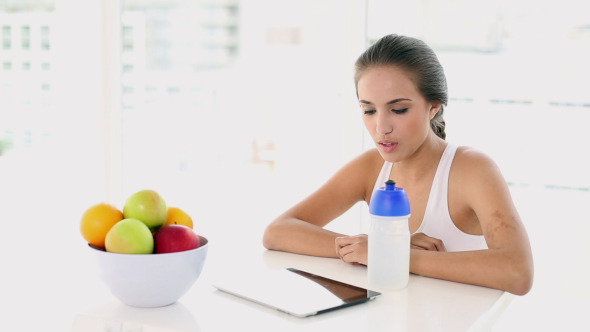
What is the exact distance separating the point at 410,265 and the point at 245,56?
2.02m

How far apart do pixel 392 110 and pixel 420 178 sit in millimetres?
219

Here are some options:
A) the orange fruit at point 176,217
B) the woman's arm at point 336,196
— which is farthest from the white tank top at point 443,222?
the orange fruit at point 176,217

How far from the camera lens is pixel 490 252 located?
4.77 feet

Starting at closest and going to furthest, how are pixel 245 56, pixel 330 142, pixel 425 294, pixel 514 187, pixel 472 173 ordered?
1. pixel 425 294
2. pixel 472 173
3. pixel 514 187
4. pixel 330 142
5. pixel 245 56

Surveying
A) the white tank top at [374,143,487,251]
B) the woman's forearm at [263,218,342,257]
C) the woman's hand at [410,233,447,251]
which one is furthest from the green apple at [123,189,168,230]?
the white tank top at [374,143,487,251]

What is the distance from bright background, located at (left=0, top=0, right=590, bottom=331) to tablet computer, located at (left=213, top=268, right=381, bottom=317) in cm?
155

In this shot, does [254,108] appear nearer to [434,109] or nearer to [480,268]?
[434,109]

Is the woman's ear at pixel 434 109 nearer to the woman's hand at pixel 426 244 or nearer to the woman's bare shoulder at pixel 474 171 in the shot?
the woman's bare shoulder at pixel 474 171

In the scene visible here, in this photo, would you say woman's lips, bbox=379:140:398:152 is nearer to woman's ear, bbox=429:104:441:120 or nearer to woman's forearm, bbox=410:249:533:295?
woman's ear, bbox=429:104:441:120

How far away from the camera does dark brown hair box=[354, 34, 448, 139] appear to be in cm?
175

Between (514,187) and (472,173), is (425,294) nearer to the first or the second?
(472,173)

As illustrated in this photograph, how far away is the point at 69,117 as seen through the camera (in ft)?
11.4

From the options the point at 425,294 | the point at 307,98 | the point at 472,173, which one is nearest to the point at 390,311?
the point at 425,294

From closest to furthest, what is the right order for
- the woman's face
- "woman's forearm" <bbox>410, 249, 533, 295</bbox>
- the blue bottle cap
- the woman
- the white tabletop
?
the white tabletop < the blue bottle cap < "woman's forearm" <bbox>410, 249, 533, 295</bbox> < the woman < the woman's face
